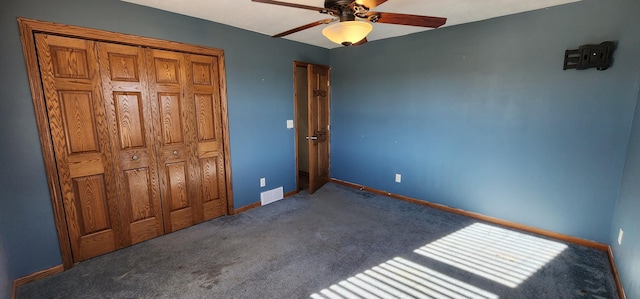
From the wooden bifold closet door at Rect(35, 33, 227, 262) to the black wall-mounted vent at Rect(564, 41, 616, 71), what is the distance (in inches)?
144

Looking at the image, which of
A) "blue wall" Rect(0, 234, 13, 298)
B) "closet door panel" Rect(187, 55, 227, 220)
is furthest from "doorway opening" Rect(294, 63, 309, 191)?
"blue wall" Rect(0, 234, 13, 298)

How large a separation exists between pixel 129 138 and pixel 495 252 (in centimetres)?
370

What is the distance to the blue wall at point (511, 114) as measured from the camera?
2420 millimetres

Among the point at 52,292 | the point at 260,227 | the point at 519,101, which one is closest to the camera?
the point at 52,292

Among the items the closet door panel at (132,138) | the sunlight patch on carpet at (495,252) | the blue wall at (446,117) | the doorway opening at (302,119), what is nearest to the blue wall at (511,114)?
the blue wall at (446,117)

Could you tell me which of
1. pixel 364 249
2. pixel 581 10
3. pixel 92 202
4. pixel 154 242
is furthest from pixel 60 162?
pixel 581 10

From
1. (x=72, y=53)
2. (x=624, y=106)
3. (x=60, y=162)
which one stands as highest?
(x=72, y=53)

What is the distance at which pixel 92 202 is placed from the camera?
241 cm

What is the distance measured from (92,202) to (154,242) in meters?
0.68

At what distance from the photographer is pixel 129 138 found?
2.57 meters

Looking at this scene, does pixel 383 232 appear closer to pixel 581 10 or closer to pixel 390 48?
pixel 390 48

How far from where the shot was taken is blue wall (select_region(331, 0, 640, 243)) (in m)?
2.42

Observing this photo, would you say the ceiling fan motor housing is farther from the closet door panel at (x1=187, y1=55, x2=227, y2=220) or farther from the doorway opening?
the doorway opening

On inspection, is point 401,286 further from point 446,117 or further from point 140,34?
point 140,34
